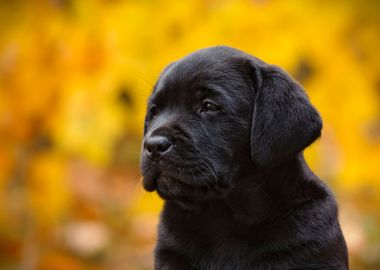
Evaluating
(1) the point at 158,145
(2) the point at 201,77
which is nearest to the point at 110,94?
(2) the point at 201,77

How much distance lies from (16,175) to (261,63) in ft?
11.8

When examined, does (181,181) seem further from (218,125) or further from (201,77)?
(201,77)

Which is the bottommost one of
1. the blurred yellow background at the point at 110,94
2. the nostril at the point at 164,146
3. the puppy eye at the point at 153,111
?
the nostril at the point at 164,146

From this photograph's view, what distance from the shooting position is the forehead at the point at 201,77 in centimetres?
453

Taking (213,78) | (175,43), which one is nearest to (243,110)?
(213,78)

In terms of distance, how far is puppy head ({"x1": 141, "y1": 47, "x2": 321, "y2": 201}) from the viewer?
4.38 m

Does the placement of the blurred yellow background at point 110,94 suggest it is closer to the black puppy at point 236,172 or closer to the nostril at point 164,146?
the black puppy at point 236,172

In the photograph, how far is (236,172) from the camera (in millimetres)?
4480

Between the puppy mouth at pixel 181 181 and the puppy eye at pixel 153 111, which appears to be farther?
the puppy eye at pixel 153 111

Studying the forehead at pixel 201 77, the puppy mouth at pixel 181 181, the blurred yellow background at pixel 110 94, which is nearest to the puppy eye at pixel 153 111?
the forehead at pixel 201 77

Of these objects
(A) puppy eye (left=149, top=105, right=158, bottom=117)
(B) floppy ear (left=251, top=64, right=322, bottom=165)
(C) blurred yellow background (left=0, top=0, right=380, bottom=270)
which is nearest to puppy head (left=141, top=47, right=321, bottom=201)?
(B) floppy ear (left=251, top=64, right=322, bottom=165)

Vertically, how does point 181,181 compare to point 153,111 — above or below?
below

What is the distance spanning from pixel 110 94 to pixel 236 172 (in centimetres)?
308

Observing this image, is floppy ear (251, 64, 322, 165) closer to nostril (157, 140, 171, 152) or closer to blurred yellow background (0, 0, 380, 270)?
nostril (157, 140, 171, 152)
